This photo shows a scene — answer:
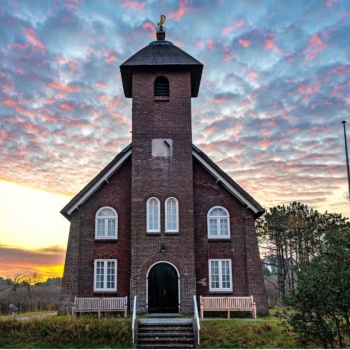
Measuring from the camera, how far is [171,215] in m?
24.7

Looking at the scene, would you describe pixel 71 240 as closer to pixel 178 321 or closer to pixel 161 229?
pixel 161 229

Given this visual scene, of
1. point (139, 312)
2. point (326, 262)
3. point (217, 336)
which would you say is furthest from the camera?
point (139, 312)

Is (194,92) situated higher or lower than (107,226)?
higher

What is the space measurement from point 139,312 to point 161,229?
4.20 meters

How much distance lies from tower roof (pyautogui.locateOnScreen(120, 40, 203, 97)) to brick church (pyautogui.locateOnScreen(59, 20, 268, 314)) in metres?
0.07

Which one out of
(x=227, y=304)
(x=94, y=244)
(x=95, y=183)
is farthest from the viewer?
(x=95, y=183)

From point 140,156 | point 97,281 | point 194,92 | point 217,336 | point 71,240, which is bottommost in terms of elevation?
point 217,336

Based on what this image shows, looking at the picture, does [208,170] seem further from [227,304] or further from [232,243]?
[227,304]

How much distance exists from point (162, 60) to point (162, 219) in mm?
8809

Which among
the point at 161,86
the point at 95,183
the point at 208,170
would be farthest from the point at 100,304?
the point at 161,86

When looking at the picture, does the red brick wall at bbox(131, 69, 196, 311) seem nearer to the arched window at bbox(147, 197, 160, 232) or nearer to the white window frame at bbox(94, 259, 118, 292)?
the arched window at bbox(147, 197, 160, 232)

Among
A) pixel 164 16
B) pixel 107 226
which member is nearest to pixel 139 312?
pixel 107 226

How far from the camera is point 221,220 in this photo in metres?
26.0

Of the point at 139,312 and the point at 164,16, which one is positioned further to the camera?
the point at 164,16
